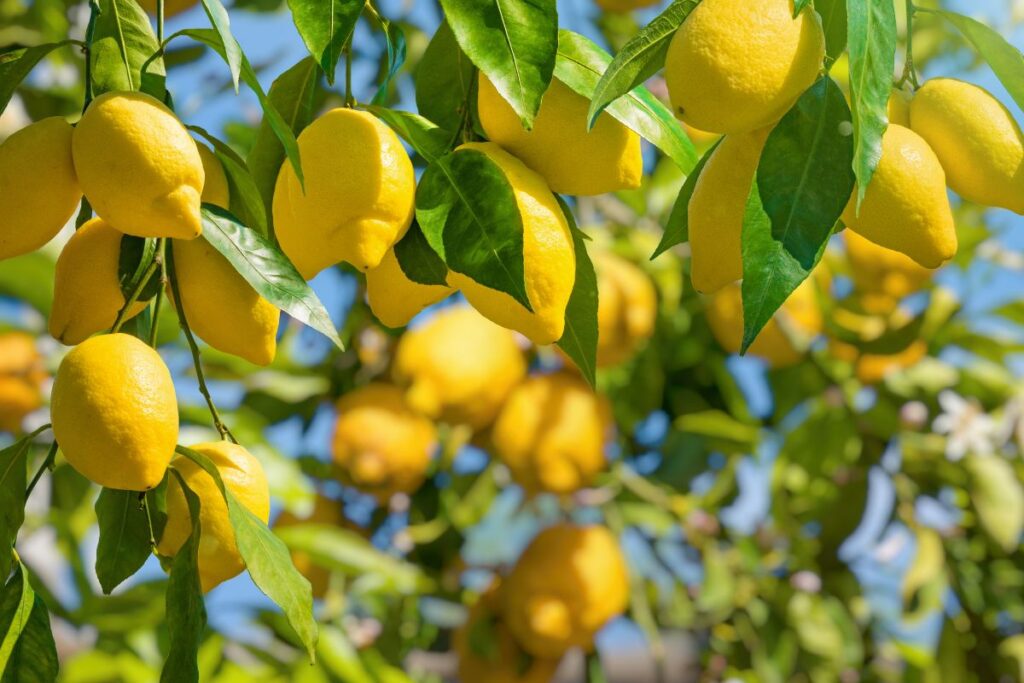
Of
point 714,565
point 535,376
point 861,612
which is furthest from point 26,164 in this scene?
point 861,612

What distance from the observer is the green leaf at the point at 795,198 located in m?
0.45

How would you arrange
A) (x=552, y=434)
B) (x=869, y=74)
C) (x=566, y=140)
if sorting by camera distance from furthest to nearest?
1. (x=552, y=434)
2. (x=566, y=140)
3. (x=869, y=74)

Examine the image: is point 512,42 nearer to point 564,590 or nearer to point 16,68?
point 16,68

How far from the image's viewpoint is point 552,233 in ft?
1.79

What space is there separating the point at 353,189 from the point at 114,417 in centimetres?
13

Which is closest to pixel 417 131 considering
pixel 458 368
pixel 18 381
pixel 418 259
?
pixel 418 259

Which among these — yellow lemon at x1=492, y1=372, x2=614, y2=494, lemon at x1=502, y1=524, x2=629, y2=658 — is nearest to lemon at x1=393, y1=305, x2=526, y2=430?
yellow lemon at x1=492, y1=372, x2=614, y2=494

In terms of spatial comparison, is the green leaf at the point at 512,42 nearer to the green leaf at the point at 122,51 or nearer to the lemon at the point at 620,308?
the green leaf at the point at 122,51

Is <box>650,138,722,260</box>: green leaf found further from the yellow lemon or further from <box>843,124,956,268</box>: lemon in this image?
the yellow lemon

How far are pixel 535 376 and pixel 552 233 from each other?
0.99 m

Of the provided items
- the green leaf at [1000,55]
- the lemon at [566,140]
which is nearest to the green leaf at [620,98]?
the lemon at [566,140]

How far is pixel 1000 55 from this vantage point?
0.53 m

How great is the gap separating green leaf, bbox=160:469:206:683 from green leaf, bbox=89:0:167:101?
191mm

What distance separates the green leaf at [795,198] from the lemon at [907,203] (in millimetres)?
Result: 32
